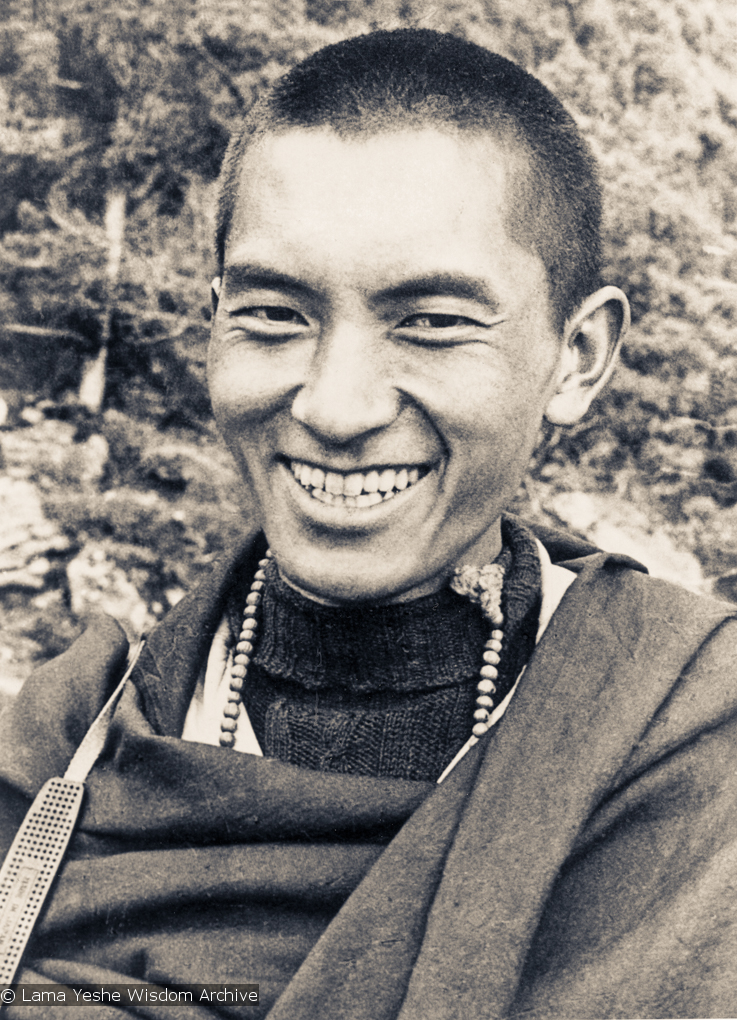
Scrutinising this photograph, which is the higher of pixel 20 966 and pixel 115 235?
pixel 115 235

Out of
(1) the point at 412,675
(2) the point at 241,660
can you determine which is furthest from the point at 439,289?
(2) the point at 241,660

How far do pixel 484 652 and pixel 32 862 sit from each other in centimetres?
74

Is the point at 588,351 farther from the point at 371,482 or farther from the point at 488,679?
the point at 488,679

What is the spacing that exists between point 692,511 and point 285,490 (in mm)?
991

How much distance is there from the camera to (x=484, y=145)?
1.45 metres

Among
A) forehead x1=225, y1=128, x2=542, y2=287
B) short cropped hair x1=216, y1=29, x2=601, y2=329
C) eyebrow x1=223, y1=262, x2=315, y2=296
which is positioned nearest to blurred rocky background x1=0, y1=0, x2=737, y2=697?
short cropped hair x1=216, y1=29, x2=601, y2=329

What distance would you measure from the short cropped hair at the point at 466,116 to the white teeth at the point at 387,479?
35 cm

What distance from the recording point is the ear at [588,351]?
63.6 inches

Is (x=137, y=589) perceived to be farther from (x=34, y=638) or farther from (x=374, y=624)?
(x=374, y=624)

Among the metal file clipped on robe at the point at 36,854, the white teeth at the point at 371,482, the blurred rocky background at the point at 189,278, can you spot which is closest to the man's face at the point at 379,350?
the white teeth at the point at 371,482

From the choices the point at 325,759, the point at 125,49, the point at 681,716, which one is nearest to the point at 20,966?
the point at 325,759

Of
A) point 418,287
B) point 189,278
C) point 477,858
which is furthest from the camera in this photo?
point 189,278

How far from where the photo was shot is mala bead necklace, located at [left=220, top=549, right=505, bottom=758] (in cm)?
154

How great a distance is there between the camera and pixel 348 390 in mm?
1381
